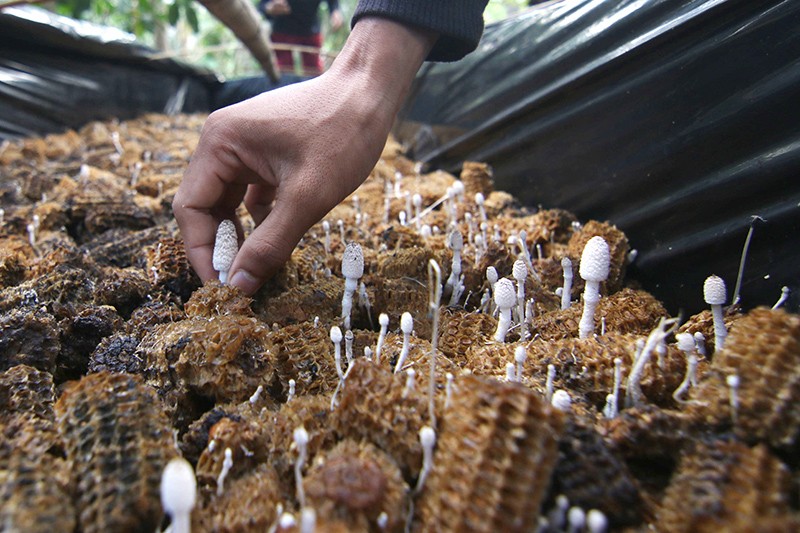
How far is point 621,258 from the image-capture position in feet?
6.22

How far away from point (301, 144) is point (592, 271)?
89 cm

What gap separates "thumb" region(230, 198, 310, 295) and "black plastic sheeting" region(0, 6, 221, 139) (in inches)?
153

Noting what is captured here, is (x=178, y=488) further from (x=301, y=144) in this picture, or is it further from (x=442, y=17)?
(x=442, y=17)

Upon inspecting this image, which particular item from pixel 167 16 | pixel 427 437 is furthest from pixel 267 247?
pixel 167 16

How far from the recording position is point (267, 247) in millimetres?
1469

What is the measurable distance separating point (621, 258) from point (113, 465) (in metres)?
1.70

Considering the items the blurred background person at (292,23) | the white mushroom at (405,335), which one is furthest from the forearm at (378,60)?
the blurred background person at (292,23)

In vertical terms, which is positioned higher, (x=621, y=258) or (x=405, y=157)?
(x=405, y=157)

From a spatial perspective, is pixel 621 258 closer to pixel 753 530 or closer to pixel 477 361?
pixel 477 361

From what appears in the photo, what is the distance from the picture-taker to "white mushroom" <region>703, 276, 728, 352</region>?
4.00 feet

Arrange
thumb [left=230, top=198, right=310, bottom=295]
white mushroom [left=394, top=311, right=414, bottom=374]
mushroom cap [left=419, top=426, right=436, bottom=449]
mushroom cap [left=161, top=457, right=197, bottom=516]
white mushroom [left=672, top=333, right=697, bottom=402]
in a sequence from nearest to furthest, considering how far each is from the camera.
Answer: mushroom cap [left=161, top=457, right=197, bottom=516], mushroom cap [left=419, top=426, right=436, bottom=449], white mushroom [left=672, top=333, right=697, bottom=402], white mushroom [left=394, top=311, right=414, bottom=374], thumb [left=230, top=198, right=310, bottom=295]

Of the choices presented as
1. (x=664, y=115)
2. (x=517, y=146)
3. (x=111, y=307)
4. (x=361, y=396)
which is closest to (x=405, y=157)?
(x=517, y=146)

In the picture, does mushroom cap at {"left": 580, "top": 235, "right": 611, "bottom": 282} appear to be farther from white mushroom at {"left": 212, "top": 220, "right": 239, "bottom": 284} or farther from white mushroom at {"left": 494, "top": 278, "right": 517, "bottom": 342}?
white mushroom at {"left": 212, "top": 220, "right": 239, "bottom": 284}

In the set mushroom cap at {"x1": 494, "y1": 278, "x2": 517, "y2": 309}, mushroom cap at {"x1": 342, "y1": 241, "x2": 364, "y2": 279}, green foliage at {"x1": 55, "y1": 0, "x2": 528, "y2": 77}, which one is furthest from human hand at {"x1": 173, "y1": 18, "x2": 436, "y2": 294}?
green foliage at {"x1": 55, "y1": 0, "x2": 528, "y2": 77}
